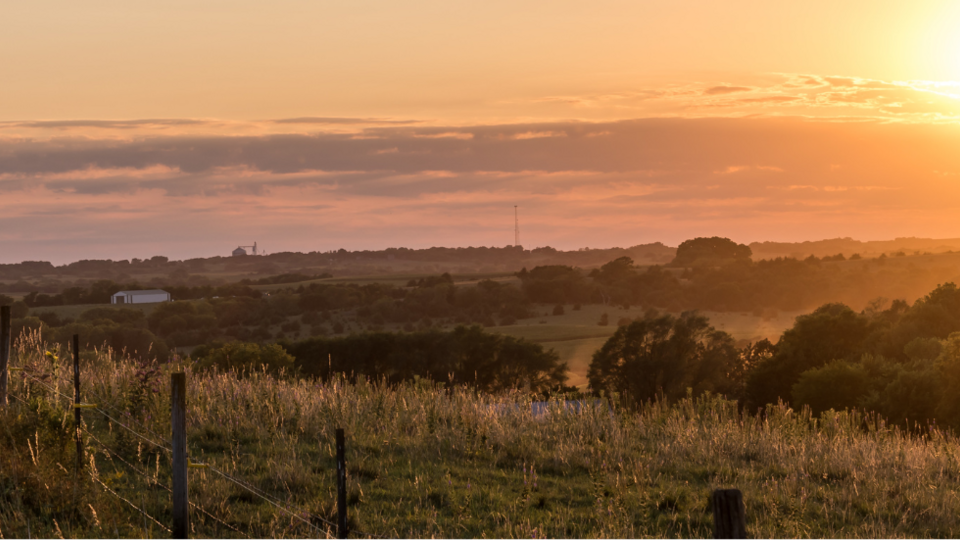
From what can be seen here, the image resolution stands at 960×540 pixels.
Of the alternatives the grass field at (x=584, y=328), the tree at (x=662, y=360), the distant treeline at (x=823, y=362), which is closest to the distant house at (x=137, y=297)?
the grass field at (x=584, y=328)

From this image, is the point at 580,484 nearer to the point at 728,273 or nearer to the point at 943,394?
the point at 943,394

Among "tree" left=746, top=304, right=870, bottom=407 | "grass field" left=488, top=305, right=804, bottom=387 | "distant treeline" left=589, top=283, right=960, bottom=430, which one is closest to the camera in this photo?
"distant treeline" left=589, top=283, right=960, bottom=430

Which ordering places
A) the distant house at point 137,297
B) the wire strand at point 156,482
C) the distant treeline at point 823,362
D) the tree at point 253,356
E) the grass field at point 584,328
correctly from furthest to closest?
the distant house at point 137,297, the grass field at point 584,328, the tree at point 253,356, the distant treeline at point 823,362, the wire strand at point 156,482

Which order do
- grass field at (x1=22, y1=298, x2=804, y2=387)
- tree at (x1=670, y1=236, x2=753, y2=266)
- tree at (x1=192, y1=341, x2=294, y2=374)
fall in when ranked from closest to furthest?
1. tree at (x1=192, y1=341, x2=294, y2=374)
2. grass field at (x1=22, y1=298, x2=804, y2=387)
3. tree at (x1=670, y1=236, x2=753, y2=266)

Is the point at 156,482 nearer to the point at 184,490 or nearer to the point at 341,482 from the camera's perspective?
the point at 184,490

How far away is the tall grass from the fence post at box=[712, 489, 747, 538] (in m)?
3.78

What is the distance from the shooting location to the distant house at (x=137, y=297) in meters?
88.5

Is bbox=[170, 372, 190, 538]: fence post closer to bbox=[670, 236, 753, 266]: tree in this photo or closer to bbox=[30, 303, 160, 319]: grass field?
bbox=[30, 303, 160, 319]: grass field

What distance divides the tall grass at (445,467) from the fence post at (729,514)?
3775 mm

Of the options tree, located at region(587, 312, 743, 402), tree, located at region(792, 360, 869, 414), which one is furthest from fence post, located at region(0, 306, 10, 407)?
tree, located at region(587, 312, 743, 402)

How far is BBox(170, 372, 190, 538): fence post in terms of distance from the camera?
4.96 m

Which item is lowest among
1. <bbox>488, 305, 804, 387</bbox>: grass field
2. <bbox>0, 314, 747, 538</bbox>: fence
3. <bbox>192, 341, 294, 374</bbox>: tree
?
<bbox>488, 305, 804, 387</bbox>: grass field

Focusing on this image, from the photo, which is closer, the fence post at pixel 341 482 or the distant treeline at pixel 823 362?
the fence post at pixel 341 482

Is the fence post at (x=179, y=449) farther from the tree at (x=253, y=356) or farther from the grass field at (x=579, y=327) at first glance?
the grass field at (x=579, y=327)
